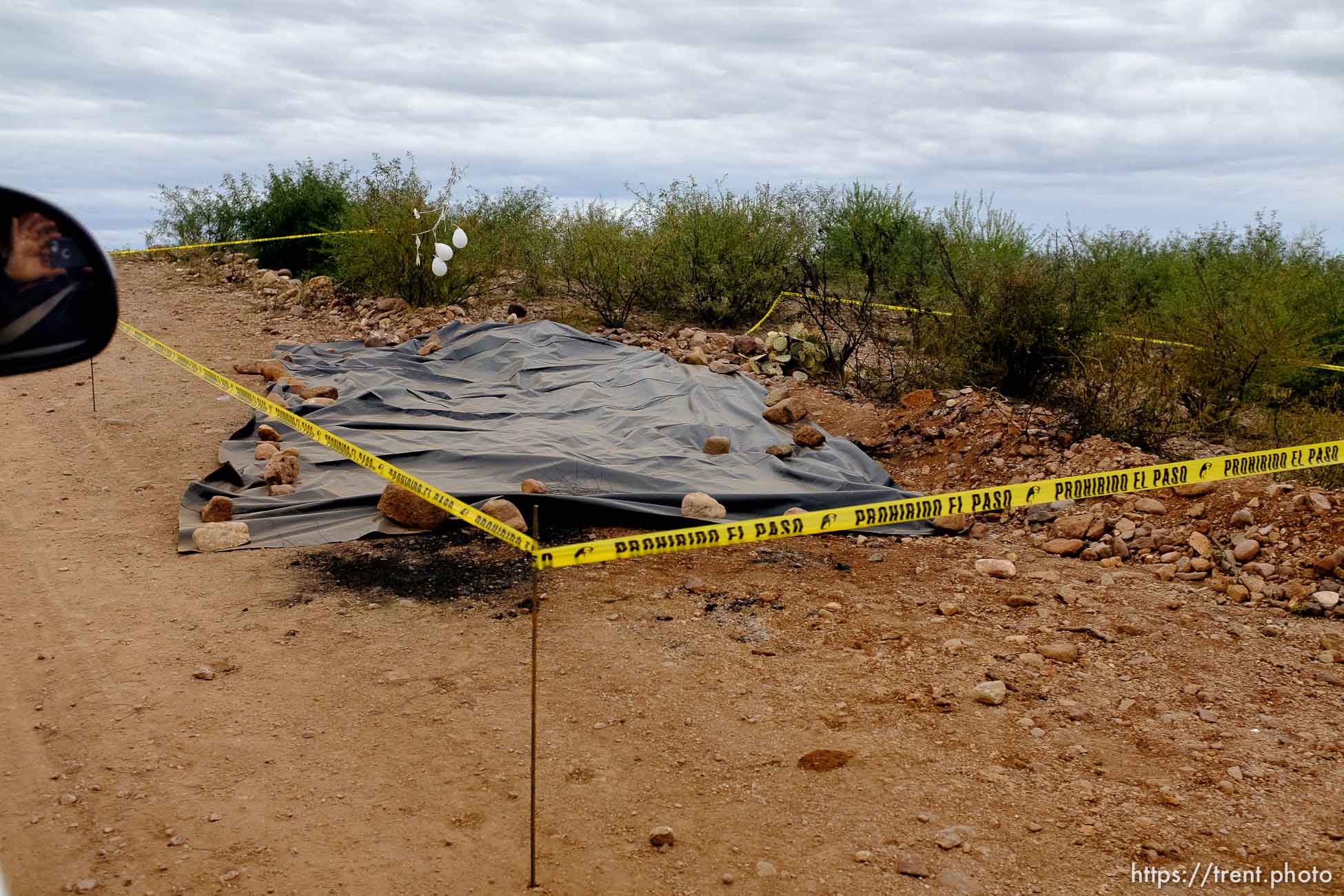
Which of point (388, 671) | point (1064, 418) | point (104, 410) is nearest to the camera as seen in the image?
point (388, 671)

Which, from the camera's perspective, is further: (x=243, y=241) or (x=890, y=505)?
(x=243, y=241)

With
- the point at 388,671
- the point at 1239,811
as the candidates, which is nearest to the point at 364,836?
the point at 388,671

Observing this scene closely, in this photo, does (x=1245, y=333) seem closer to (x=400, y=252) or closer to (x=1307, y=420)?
(x=1307, y=420)

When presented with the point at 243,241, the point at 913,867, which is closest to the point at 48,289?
the point at 913,867

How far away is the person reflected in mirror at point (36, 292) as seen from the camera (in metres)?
2.06

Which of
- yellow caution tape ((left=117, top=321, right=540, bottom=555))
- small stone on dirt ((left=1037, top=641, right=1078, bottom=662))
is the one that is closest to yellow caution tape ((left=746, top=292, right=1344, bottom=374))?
small stone on dirt ((left=1037, top=641, right=1078, bottom=662))

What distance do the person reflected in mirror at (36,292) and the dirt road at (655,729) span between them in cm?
217

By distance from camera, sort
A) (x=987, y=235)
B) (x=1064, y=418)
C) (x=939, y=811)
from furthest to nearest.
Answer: (x=987, y=235) → (x=1064, y=418) → (x=939, y=811)

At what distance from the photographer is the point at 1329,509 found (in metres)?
6.80

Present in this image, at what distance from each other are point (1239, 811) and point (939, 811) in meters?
1.14

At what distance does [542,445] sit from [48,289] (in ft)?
22.0

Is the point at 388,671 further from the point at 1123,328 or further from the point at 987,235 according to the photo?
the point at 987,235

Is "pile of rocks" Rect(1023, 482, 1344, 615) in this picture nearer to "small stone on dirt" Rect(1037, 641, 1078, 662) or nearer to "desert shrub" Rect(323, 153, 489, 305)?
"small stone on dirt" Rect(1037, 641, 1078, 662)

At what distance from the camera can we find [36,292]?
213 centimetres
